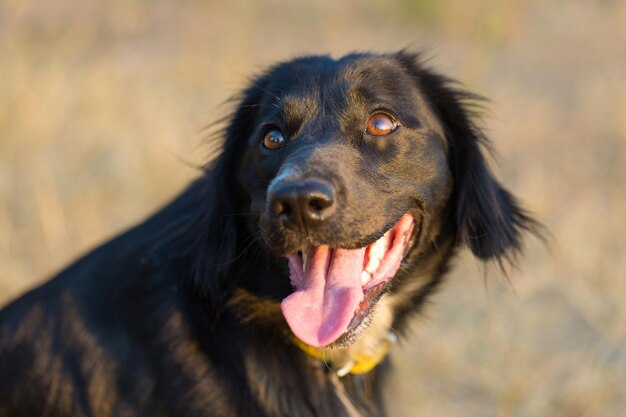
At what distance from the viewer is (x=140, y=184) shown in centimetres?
643

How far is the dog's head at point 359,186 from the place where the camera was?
2.78 meters

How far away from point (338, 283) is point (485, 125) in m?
1.97

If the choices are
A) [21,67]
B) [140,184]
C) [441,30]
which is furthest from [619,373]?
[441,30]

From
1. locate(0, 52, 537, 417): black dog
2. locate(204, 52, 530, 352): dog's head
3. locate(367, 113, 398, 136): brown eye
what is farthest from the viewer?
locate(367, 113, 398, 136): brown eye

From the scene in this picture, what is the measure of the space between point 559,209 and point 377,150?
3.67 m

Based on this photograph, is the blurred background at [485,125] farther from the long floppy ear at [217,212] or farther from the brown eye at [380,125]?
the brown eye at [380,125]

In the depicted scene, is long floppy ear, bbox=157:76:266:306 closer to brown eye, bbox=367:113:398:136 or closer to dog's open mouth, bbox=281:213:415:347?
dog's open mouth, bbox=281:213:415:347

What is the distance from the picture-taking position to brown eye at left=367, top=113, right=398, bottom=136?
3.05m

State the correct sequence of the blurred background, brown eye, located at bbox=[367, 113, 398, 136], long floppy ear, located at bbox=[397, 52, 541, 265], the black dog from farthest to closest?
1. the blurred background
2. long floppy ear, located at bbox=[397, 52, 541, 265]
3. brown eye, located at bbox=[367, 113, 398, 136]
4. the black dog

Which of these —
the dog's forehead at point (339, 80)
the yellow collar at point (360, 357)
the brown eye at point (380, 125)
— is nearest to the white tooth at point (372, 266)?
the yellow collar at point (360, 357)

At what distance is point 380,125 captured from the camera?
3.06 meters

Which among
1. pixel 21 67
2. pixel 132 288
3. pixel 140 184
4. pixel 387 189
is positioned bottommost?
pixel 140 184

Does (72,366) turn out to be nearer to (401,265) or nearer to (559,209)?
(401,265)

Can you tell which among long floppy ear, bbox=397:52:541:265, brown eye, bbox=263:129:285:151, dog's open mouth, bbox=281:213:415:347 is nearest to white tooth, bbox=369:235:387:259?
dog's open mouth, bbox=281:213:415:347
